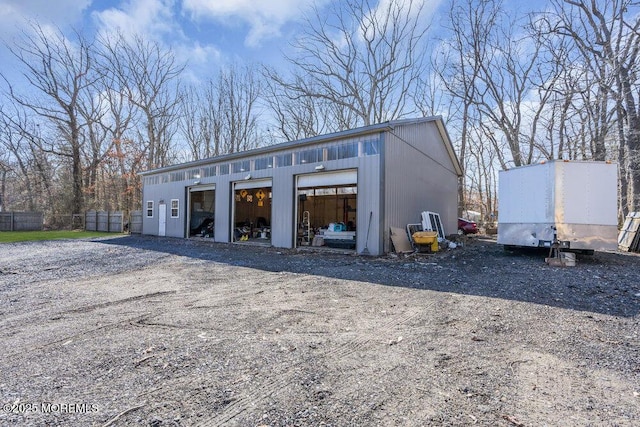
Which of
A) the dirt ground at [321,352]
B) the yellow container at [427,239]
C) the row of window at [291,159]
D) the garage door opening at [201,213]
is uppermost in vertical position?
the row of window at [291,159]

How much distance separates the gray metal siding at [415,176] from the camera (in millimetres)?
10828

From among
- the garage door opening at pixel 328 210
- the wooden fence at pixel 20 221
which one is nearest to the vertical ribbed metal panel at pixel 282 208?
the garage door opening at pixel 328 210

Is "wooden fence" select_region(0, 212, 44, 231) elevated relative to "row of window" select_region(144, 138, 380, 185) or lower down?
lower down

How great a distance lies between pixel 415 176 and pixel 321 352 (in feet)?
35.9

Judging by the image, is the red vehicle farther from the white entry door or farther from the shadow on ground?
the white entry door

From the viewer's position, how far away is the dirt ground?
217 centimetres

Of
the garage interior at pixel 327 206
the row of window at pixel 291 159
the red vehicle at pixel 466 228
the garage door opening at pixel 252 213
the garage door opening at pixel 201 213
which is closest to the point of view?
the row of window at pixel 291 159

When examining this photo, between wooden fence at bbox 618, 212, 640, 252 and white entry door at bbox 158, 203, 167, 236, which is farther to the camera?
white entry door at bbox 158, 203, 167, 236

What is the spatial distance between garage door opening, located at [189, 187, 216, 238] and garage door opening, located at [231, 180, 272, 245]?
57.2 inches

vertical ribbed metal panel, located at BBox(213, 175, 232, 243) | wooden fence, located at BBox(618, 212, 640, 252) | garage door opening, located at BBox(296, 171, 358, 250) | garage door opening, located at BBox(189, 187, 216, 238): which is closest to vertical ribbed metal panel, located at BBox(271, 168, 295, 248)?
garage door opening, located at BBox(296, 171, 358, 250)

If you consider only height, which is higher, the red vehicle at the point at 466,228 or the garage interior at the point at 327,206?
the garage interior at the point at 327,206

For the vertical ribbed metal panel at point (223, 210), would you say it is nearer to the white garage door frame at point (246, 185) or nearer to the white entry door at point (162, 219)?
the white garage door frame at point (246, 185)

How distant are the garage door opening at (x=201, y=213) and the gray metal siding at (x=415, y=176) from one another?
10.7m

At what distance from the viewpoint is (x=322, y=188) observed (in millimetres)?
15227
